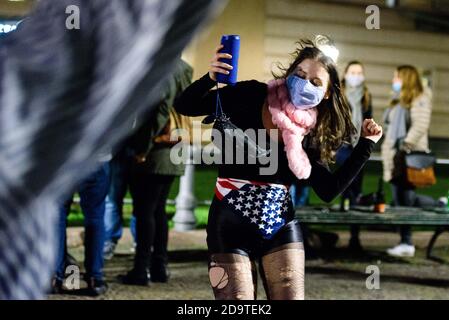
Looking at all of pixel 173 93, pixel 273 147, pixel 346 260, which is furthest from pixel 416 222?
pixel 273 147

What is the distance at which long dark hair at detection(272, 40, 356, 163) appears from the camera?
3.28m

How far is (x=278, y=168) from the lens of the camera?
313 centimetres

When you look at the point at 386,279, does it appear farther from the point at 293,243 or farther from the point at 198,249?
the point at 293,243

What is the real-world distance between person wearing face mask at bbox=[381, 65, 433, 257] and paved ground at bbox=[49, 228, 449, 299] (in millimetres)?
464

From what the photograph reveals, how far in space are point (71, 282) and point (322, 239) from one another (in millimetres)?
2881

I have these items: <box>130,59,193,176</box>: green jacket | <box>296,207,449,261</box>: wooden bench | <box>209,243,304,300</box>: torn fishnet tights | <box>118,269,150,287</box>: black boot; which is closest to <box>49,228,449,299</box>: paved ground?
<box>118,269,150,287</box>: black boot

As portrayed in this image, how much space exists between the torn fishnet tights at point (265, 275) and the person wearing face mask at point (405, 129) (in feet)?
15.4

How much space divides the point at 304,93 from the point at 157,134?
249 centimetres

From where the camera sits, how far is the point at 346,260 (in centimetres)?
721

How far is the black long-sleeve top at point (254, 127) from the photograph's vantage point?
122 inches

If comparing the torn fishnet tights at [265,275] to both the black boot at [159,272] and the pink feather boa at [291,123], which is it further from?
the black boot at [159,272]

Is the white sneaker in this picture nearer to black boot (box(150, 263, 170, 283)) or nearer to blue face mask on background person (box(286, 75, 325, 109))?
black boot (box(150, 263, 170, 283))

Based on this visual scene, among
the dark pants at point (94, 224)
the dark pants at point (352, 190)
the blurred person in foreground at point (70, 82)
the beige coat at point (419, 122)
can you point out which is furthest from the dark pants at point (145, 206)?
the blurred person in foreground at point (70, 82)

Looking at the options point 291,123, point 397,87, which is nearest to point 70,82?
point 291,123
